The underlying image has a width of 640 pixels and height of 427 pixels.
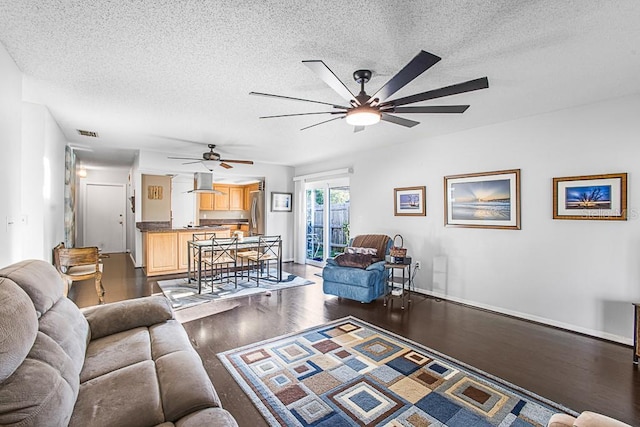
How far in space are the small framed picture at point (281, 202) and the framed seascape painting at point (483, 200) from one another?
4332 millimetres

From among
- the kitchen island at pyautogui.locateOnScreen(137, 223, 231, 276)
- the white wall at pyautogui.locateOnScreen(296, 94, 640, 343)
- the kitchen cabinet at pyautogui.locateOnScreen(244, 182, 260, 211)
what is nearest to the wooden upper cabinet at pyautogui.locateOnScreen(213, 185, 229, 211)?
the kitchen cabinet at pyautogui.locateOnScreen(244, 182, 260, 211)

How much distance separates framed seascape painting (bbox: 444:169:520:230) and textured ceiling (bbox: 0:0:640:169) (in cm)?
84

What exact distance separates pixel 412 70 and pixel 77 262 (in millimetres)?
4455

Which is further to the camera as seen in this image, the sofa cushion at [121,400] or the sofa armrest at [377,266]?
the sofa armrest at [377,266]

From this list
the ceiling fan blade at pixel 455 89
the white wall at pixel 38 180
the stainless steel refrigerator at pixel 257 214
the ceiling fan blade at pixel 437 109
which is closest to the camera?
the ceiling fan blade at pixel 455 89

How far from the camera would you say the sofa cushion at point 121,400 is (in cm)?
121

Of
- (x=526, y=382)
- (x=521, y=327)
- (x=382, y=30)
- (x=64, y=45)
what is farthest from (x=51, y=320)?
(x=521, y=327)

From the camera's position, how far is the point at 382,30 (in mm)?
1976

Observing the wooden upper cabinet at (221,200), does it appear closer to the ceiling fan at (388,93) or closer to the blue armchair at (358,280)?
the blue armchair at (358,280)

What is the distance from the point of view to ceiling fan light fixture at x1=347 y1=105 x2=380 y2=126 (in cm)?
243

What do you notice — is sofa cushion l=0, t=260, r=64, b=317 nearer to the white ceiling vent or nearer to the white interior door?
the white ceiling vent

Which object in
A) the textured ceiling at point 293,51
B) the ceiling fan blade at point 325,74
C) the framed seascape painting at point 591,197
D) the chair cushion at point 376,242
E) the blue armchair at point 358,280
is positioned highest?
the textured ceiling at point 293,51

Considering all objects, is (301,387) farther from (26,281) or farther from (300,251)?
(300,251)

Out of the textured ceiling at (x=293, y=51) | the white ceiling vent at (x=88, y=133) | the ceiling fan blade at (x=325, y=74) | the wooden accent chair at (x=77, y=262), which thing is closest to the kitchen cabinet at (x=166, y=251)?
the wooden accent chair at (x=77, y=262)
